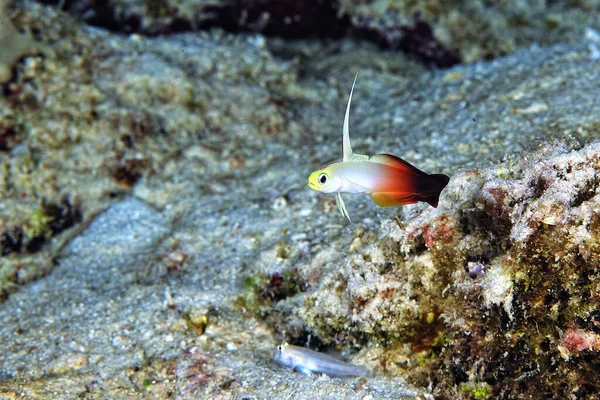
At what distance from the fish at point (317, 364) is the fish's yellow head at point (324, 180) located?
112 centimetres

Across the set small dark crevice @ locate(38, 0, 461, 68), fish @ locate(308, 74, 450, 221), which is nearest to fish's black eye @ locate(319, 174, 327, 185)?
fish @ locate(308, 74, 450, 221)

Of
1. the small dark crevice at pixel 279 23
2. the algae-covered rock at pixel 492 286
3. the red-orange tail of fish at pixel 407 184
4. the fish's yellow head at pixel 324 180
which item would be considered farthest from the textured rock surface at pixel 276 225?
the fish's yellow head at pixel 324 180

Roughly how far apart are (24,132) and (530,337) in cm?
481

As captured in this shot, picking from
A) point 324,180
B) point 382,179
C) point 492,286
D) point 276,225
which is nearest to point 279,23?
point 276,225

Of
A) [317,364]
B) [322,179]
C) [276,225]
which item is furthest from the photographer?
[276,225]

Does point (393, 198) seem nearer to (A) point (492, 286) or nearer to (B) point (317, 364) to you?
(A) point (492, 286)

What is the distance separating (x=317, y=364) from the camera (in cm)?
282

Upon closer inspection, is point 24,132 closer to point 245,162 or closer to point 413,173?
point 245,162

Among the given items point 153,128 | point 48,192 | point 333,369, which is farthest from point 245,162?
point 333,369

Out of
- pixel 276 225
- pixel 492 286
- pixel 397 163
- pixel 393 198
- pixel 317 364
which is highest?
pixel 397 163

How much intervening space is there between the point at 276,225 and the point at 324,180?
170 cm

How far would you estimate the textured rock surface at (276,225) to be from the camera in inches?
93.3

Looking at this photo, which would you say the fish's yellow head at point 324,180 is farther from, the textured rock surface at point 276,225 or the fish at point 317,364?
the fish at point 317,364

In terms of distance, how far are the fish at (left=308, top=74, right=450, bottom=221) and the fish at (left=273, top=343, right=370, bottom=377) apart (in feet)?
3.64
